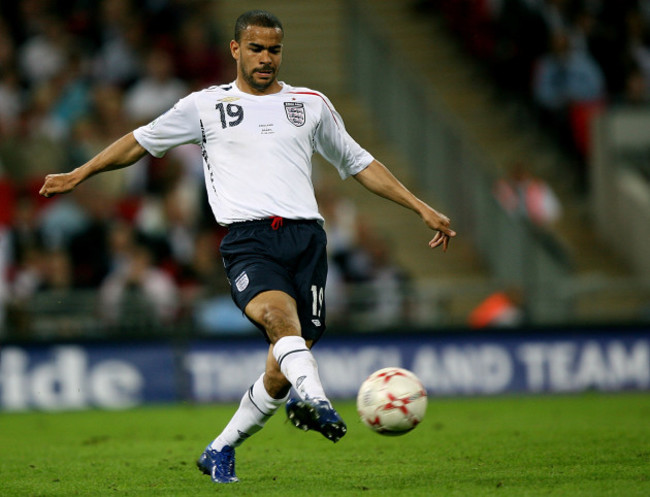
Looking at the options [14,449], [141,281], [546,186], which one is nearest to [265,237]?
[14,449]

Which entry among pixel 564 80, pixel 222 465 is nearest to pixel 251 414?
pixel 222 465

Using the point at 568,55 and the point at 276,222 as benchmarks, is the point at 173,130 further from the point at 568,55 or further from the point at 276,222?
the point at 568,55

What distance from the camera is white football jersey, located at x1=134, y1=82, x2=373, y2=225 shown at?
746cm

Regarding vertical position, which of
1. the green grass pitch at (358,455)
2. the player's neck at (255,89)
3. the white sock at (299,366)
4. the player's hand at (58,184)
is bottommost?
the green grass pitch at (358,455)

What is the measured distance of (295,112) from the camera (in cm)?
762

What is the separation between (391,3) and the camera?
2288 centimetres

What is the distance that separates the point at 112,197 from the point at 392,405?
34.0 feet

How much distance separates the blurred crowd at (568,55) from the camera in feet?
63.6

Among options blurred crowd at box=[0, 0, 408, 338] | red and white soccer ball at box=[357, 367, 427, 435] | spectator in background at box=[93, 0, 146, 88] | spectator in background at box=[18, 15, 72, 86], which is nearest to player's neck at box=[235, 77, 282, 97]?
red and white soccer ball at box=[357, 367, 427, 435]

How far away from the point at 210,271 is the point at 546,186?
636 cm

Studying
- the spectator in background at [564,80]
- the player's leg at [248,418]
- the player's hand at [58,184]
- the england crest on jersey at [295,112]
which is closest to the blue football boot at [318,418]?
the player's leg at [248,418]

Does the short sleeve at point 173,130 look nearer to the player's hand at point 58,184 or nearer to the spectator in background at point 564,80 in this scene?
the player's hand at point 58,184

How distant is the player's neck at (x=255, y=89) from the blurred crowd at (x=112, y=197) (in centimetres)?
773

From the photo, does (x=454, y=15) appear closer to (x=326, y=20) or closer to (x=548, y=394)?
(x=326, y=20)
